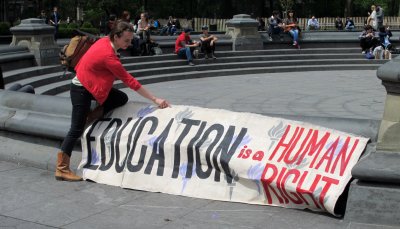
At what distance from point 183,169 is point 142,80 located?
39.0 ft

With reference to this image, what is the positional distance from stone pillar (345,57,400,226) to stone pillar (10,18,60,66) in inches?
523

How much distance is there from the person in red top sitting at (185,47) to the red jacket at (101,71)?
1375 cm

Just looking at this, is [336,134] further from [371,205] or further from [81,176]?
[81,176]

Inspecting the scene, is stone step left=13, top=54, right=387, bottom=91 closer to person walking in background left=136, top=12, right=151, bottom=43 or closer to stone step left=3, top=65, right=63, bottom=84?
stone step left=3, top=65, right=63, bottom=84

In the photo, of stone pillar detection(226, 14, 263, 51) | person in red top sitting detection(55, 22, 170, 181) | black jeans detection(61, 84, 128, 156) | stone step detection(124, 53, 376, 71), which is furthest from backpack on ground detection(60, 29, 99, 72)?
stone pillar detection(226, 14, 263, 51)

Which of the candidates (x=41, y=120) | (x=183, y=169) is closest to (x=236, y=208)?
(x=183, y=169)

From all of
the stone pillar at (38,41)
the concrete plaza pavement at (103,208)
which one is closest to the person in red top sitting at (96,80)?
the concrete plaza pavement at (103,208)

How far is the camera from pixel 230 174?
5.41 m

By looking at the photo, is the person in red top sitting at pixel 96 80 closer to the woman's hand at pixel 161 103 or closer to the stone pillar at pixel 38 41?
the woman's hand at pixel 161 103

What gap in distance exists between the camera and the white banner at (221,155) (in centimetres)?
501

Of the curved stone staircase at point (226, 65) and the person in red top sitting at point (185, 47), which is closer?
the curved stone staircase at point (226, 65)

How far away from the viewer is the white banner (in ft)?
16.4

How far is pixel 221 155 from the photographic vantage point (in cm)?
547

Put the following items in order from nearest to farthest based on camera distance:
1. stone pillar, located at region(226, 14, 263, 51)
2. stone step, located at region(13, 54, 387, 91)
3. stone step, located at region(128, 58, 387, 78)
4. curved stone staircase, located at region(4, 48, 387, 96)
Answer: curved stone staircase, located at region(4, 48, 387, 96) < stone step, located at region(13, 54, 387, 91) < stone step, located at region(128, 58, 387, 78) < stone pillar, located at region(226, 14, 263, 51)
